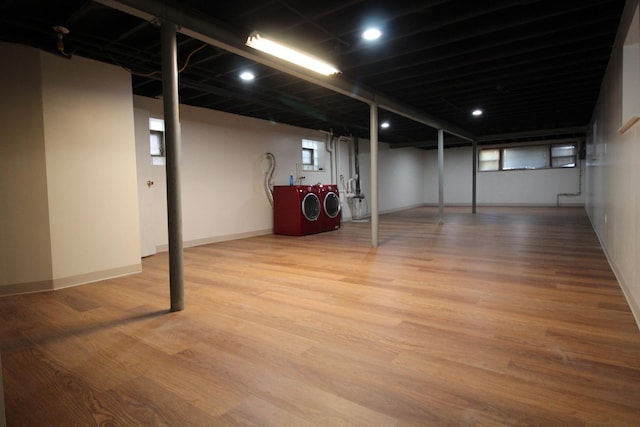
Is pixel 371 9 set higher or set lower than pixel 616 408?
higher

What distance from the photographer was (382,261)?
14.8 feet

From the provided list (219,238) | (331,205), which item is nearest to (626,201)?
(331,205)

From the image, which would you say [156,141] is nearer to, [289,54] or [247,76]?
[247,76]

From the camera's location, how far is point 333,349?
2.13 metres

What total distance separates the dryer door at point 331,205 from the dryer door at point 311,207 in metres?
0.28

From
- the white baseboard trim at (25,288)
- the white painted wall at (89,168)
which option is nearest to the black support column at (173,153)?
the white painted wall at (89,168)

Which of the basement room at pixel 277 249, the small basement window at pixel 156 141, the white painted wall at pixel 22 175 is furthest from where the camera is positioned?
the small basement window at pixel 156 141

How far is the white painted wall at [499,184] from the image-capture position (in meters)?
12.1

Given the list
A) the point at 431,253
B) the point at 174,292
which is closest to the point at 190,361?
the point at 174,292

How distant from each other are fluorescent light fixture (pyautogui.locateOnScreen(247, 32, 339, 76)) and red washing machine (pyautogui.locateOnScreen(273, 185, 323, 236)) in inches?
124

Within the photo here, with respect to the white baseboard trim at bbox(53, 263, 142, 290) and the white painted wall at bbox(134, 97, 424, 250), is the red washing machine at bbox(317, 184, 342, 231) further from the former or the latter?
the white baseboard trim at bbox(53, 263, 142, 290)

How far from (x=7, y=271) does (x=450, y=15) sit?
462 centimetres

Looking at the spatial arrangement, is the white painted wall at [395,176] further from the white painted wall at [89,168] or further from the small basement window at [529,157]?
the white painted wall at [89,168]

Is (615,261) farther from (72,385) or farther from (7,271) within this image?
(7,271)
